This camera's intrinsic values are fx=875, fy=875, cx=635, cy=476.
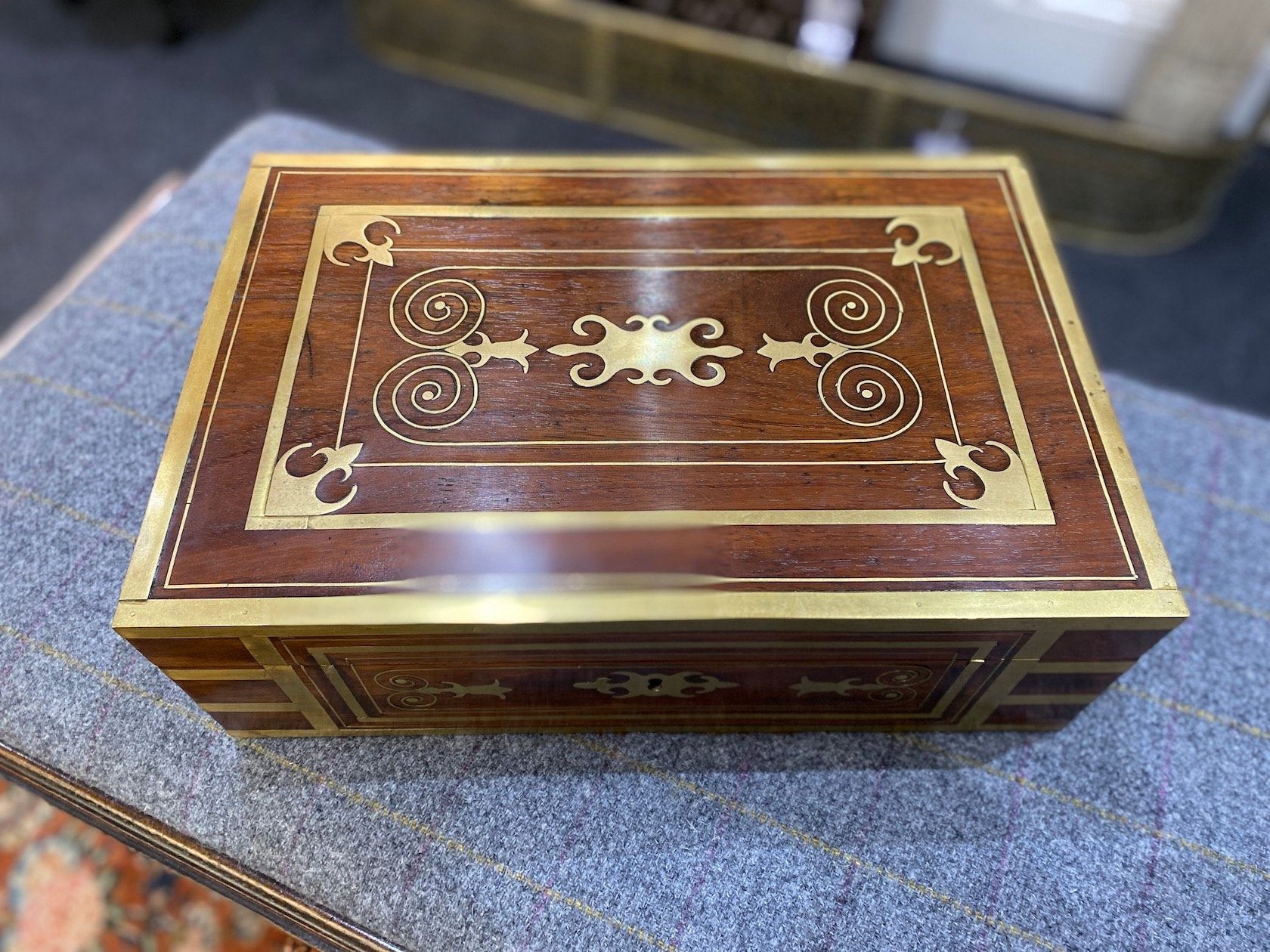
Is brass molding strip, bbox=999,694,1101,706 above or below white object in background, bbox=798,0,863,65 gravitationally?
below

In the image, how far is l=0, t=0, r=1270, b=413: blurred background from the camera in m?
1.58

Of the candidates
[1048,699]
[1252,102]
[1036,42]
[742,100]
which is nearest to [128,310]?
[1048,699]

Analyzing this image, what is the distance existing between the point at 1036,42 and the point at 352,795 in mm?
1906

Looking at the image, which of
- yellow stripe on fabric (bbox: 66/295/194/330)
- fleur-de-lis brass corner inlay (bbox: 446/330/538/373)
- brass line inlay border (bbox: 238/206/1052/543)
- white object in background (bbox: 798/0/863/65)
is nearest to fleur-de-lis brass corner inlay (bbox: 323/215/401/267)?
brass line inlay border (bbox: 238/206/1052/543)

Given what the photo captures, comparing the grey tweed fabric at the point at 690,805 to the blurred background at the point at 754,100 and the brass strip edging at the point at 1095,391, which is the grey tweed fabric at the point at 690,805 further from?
the blurred background at the point at 754,100

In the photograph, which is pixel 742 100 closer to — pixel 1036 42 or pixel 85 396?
pixel 1036 42

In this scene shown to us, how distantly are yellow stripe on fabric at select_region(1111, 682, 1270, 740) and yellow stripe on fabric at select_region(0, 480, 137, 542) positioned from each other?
1.02 m

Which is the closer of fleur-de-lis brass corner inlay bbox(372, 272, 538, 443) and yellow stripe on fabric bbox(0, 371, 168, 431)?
fleur-de-lis brass corner inlay bbox(372, 272, 538, 443)

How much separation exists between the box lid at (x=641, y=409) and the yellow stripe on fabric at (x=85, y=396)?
0.76 feet

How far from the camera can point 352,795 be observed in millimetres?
798

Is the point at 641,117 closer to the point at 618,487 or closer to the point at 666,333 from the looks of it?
the point at 666,333

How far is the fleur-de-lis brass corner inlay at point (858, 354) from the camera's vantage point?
0.78 metres

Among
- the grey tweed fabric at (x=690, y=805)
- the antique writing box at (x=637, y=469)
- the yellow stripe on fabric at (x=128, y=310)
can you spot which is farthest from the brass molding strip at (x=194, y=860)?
the yellow stripe on fabric at (x=128, y=310)

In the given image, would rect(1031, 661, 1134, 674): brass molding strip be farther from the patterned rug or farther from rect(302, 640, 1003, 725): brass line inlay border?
the patterned rug
